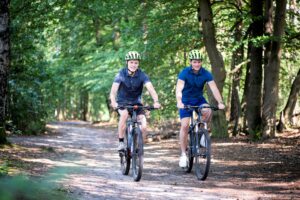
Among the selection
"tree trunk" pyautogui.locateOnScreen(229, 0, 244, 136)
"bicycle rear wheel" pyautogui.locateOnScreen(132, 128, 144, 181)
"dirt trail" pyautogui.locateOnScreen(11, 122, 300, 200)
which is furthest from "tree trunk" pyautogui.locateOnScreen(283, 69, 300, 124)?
"bicycle rear wheel" pyautogui.locateOnScreen(132, 128, 144, 181)

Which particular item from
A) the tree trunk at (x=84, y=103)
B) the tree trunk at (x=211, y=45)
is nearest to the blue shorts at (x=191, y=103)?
the tree trunk at (x=211, y=45)

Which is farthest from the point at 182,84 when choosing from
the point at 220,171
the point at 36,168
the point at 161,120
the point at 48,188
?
the point at 161,120

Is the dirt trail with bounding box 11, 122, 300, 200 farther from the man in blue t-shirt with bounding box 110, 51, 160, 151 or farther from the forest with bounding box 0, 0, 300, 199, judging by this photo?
the man in blue t-shirt with bounding box 110, 51, 160, 151

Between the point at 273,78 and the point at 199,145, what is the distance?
7346 mm

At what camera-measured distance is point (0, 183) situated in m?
1.94

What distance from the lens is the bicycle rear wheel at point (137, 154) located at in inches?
317

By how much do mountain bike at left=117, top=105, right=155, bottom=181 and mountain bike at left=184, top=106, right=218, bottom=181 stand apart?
0.91 metres

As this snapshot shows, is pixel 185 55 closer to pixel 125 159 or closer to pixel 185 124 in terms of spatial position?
pixel 185 124

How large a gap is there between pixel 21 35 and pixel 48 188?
14.1m

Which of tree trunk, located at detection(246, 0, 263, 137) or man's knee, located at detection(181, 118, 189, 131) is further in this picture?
tree trunk, located at detection(246, 0, 263, 137)

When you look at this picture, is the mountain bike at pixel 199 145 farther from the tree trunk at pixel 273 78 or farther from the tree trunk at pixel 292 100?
the tree trunk at pixel 292 100

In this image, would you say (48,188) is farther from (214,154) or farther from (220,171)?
(214,154)

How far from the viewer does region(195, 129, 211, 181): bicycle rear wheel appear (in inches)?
316

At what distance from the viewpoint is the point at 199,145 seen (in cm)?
853
